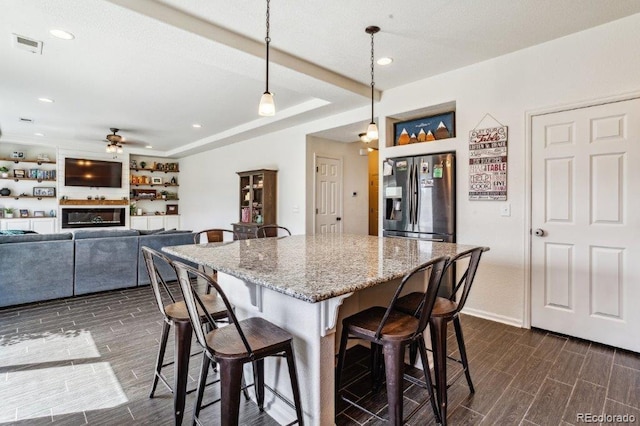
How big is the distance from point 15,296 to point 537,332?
550cm

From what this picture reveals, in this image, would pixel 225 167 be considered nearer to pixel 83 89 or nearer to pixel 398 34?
pixel 83 89

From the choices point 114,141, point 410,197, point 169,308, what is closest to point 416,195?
point 410,197

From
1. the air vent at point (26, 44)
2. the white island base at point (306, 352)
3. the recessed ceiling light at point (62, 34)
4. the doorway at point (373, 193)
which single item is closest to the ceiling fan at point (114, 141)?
the air vent at point (26, 44)

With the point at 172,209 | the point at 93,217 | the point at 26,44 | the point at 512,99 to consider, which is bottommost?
the point at 93,217

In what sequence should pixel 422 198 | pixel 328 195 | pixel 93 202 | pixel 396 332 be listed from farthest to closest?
1. pixel 93 202
2. pixel 328 195
3. pixel 422 198
4. pixel 396 332

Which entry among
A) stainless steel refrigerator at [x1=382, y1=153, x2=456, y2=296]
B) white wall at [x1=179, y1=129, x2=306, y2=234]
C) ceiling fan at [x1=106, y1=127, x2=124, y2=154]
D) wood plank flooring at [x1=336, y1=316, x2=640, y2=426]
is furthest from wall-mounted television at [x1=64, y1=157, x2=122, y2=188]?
wood plank flooring at [x1=336, y1=316, x2=640, y2=426]

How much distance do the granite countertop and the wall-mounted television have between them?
736cm

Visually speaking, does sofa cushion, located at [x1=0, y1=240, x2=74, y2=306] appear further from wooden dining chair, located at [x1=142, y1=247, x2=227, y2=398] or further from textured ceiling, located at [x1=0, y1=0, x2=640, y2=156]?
wooden dining chair, located at [x1=142, y1=247, x2=227, y2=398]

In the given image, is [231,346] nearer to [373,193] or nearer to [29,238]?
[29,238]

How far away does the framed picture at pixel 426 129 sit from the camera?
387 cm

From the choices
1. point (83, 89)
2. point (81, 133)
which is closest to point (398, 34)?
point (83, 89)

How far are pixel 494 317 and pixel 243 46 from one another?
3.54m

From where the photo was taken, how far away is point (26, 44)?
2988 millimetres

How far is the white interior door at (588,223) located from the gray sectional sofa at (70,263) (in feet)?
15.1
